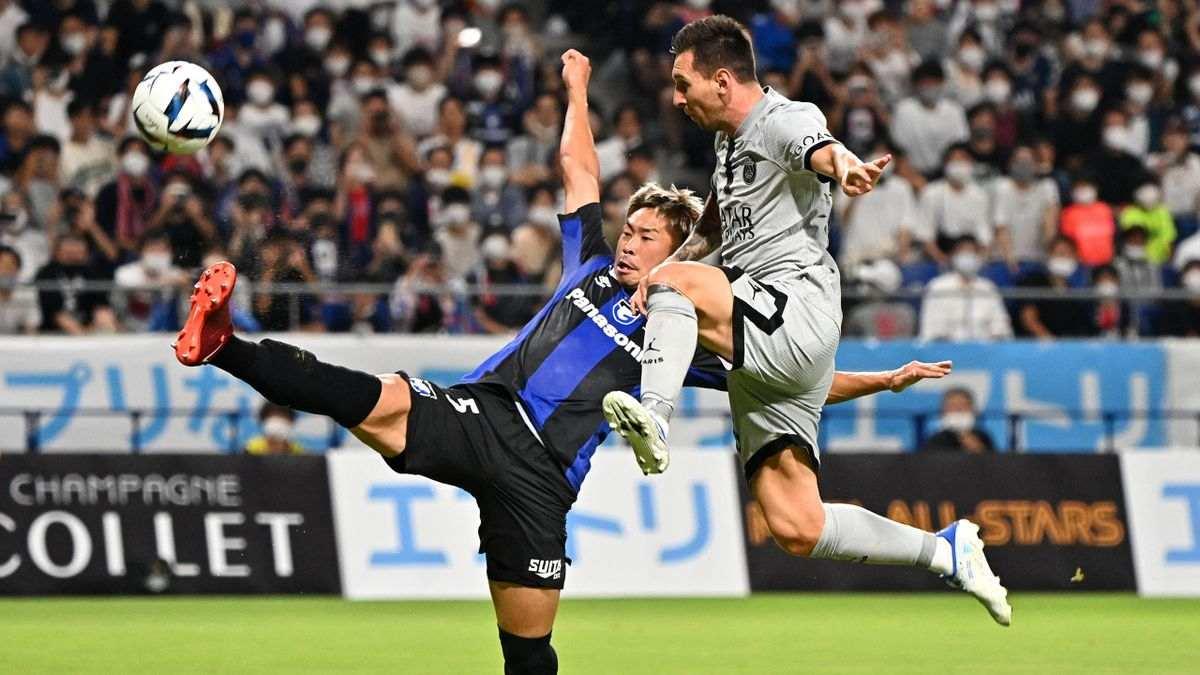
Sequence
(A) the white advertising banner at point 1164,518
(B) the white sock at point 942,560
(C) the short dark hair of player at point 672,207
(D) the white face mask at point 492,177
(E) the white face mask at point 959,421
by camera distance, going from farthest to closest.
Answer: (D) the white face mask at point 492,177 < (E) the white face mask at point 959,421 < (A) the white advertising banner at point 1164,518 < (C) the short dark hair of player at point 672,207 < (B) the white sock at point 942,560

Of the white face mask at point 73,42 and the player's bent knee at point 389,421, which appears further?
the white face mask at point 73,42

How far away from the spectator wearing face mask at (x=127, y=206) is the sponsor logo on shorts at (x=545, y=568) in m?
9.13

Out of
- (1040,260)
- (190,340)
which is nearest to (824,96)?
(1040,260)

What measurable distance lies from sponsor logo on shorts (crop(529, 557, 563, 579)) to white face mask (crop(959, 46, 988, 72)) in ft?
44.9

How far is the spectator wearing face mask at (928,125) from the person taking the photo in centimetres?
1925

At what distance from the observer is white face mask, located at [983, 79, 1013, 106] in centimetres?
2017

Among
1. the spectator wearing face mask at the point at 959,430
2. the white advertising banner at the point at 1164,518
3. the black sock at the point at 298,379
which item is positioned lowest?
the white advertising banner at the point at 1164,518

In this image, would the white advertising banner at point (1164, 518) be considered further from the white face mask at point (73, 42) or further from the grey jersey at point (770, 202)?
the white face mask at point (73, 42)

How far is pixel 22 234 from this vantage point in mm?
16141

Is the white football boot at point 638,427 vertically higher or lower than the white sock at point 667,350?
lower

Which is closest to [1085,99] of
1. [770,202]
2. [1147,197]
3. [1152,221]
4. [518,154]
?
[1147,197]

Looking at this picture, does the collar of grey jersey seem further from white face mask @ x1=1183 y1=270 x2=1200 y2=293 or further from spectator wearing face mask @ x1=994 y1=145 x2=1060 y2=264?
spectator wearing face mask @ x1=994 y1=145 x2=1060 y2=264

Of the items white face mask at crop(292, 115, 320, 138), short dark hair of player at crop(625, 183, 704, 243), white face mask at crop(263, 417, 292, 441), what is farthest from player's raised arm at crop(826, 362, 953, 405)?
white face mask at crop(292, 115, 320, 138)

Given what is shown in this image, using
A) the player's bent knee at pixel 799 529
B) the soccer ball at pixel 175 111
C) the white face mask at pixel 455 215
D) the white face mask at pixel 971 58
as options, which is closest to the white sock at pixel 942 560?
the player's bent knee at pixel 799 529
